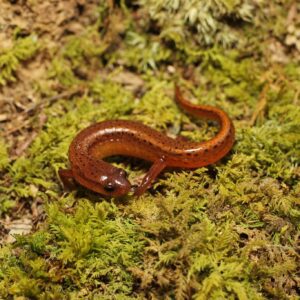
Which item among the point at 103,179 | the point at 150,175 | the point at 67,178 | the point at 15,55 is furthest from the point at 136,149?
the point at 15,55

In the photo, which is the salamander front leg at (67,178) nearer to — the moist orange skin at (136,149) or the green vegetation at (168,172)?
the moist orange skin at (136,149)

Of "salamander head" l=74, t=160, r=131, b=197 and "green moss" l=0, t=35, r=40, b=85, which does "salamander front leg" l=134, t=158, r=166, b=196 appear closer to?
"salamander head" l=74, t=160, r=131, b=197

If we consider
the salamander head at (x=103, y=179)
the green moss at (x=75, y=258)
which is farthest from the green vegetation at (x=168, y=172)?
the salamander head at (x=103, y=179)

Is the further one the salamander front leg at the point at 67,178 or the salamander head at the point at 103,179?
the salamander front leg at the point at 67,178

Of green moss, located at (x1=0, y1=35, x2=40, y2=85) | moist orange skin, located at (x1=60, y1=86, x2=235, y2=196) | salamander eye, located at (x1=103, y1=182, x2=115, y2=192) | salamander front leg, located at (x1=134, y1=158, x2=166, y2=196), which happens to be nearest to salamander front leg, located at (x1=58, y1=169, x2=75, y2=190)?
moist orange skin, located at (x1=60, y1=86, x2=235, y2=196)

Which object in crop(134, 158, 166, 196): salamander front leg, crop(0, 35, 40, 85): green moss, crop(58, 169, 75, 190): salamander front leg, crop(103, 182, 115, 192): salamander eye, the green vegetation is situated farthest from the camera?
crop(0, 35, 40, 85): green moss

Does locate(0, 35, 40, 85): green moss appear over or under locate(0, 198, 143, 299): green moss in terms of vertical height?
over
